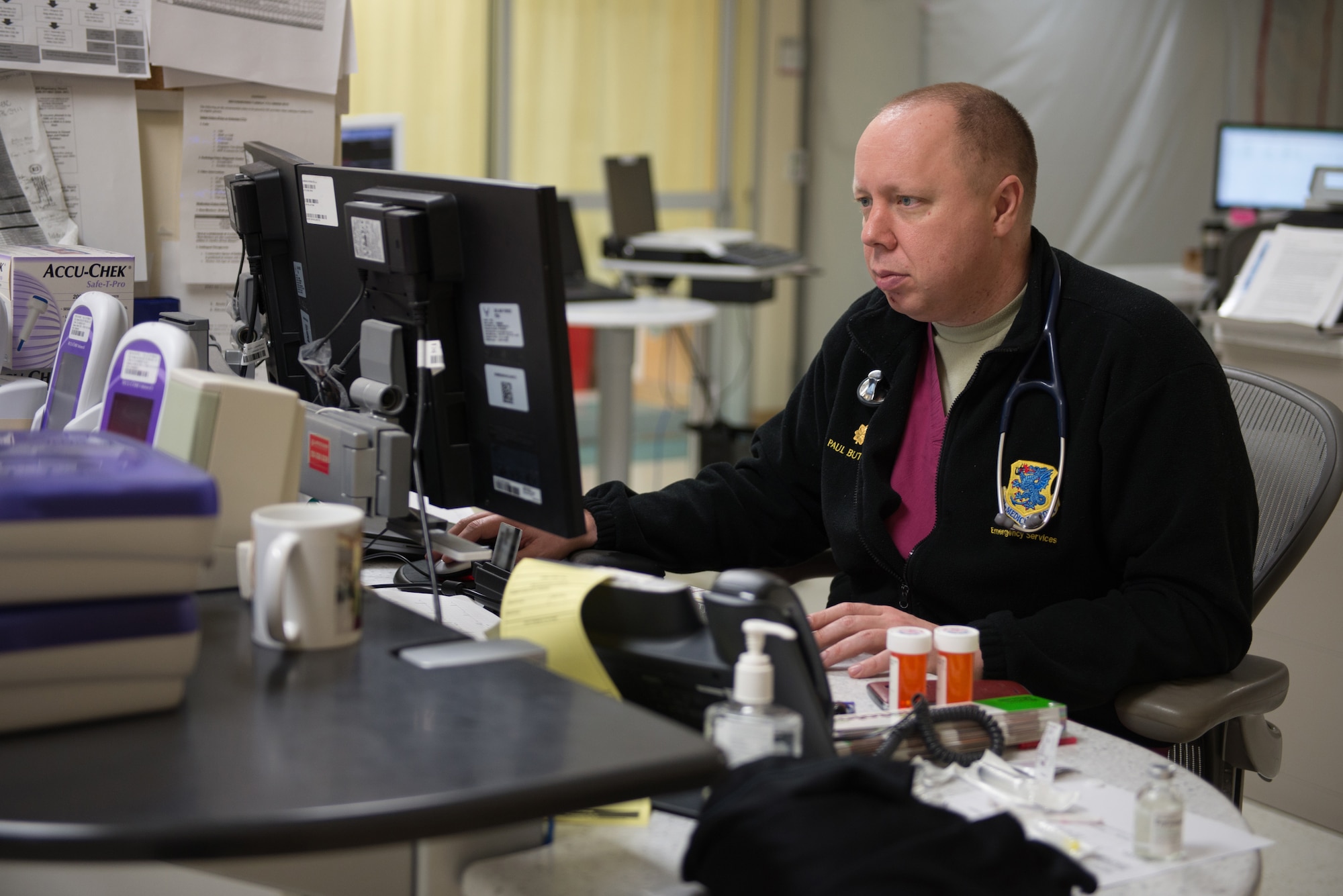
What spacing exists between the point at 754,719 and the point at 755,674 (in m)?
0.03

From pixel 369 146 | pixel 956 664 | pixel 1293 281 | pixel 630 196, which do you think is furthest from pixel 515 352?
pixel 630 196

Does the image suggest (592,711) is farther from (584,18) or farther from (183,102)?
(584,18)

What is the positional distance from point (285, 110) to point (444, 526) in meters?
0.88

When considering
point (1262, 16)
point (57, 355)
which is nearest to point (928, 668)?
point (57, 355)

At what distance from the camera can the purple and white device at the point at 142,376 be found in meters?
1.17

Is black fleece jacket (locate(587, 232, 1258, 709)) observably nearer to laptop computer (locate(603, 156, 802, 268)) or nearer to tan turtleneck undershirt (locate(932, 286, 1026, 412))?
tan turtleneck undershirt (locate(932, 286, 1026, 412))

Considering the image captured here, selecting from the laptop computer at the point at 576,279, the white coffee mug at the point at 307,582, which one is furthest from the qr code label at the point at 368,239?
the laptop computer at the point at 576,279

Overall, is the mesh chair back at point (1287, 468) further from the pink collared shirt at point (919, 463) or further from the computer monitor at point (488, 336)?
the computer monitor at point (488, 336)

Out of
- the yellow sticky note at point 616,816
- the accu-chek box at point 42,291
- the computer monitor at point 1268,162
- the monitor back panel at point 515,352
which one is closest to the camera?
the yellow sticky note at point 616,816

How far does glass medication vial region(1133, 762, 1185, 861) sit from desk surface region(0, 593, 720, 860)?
0.34 m

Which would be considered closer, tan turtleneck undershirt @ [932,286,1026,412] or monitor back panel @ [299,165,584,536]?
monitor back panel @ [299,165,584,536]

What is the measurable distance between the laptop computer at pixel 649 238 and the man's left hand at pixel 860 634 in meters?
3.00

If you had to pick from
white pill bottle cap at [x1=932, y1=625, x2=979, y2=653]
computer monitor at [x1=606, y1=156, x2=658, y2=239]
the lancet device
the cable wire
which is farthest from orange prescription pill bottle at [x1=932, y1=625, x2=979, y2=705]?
computer monitor at [x1=606, y1=156, x2=658, y2=239]

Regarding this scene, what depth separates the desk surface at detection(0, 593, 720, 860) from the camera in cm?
72
